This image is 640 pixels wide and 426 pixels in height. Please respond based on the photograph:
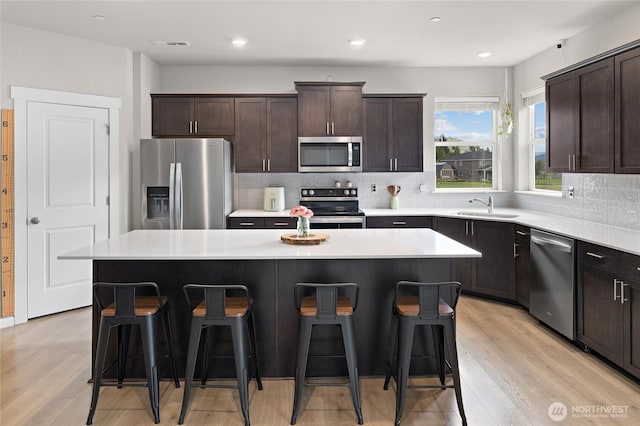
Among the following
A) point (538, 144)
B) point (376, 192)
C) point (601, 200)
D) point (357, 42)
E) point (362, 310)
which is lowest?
point (362, 310)

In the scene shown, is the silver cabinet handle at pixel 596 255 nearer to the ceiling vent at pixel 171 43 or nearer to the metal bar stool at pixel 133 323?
the metal bar stool at pixel 133 323

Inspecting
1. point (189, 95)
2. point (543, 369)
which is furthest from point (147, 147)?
point (543, 369)

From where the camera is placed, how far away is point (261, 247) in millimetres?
3105

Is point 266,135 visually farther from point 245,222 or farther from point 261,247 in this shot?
point 261,247

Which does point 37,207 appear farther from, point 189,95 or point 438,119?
point 438,119

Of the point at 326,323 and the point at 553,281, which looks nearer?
the point at 326,323

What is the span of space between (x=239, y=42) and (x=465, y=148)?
316cm

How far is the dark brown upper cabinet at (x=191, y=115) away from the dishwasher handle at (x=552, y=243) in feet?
11.4

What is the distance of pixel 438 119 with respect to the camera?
6242 mm

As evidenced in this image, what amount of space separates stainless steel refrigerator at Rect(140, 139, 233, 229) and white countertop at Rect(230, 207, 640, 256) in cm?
40

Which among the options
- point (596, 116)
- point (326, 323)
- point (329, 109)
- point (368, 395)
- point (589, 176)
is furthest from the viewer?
point (329, 109)

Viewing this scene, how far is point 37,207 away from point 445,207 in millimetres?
4555

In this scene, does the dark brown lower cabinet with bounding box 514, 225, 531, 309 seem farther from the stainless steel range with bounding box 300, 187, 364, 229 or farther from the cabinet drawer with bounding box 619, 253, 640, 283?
the stainless steel range with bounding box 300, 187, 364, 229

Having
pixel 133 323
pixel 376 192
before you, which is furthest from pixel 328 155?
pixel 133 323
